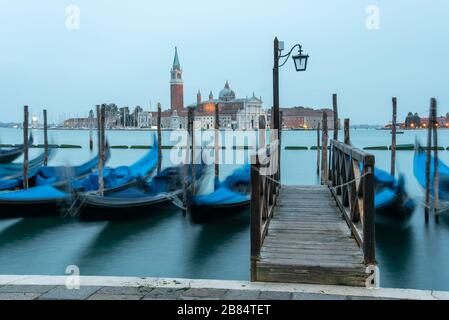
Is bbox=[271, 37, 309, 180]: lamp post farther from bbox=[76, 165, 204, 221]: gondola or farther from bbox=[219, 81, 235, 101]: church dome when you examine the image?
bbox=[219, 81, 235, 101]: church dome

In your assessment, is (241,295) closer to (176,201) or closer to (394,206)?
(394,206)

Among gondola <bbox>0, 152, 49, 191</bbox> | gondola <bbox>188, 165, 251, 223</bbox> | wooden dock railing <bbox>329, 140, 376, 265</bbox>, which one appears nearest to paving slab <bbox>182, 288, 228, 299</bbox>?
wooden dock railing <bbox>329, 140, 376, 265</bbox>

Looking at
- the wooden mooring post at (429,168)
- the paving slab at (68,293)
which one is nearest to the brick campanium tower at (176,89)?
the wooden mooring post at (429,168)

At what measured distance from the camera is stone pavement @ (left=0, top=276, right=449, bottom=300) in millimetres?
3172

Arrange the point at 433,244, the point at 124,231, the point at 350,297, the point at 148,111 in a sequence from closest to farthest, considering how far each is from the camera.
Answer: the point at 350,297 < the point at 433,244 < the point at 124,231 < the point at 148,111

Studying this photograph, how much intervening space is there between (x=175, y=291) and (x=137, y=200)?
735cm

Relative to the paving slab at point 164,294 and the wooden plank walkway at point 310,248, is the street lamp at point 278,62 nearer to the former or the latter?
the wooden plank walkway at point 310,248

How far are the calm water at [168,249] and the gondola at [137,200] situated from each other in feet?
0.96

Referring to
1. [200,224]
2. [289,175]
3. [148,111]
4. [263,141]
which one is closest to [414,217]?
[200,224]

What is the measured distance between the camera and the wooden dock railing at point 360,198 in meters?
3.70

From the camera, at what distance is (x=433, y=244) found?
9.05 metres

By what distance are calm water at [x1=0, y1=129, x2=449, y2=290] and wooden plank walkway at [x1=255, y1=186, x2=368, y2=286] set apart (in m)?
1.70
